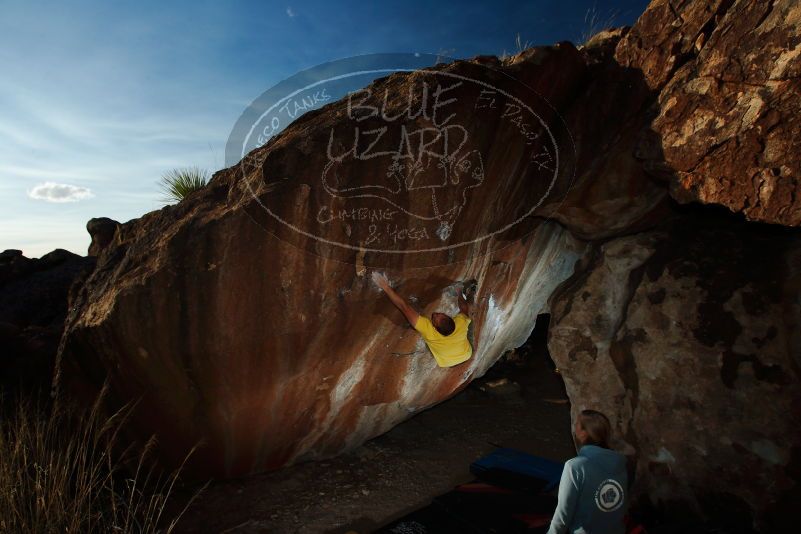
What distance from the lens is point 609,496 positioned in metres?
2.50

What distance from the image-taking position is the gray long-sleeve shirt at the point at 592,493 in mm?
2467

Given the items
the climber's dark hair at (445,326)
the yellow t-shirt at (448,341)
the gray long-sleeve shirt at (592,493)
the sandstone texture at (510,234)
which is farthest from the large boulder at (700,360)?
the gray long-sleeve shirt at (592,493)

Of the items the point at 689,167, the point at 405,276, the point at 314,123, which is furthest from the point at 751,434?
the point at 314,123

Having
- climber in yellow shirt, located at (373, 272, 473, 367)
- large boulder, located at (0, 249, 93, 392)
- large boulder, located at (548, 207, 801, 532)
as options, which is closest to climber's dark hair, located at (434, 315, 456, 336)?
climber in yellow shirt, located at (373, 272, 473, 367)

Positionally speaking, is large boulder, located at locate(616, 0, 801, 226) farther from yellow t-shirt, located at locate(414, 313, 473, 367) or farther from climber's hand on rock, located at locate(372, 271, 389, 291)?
climber's hand on rock, located at locate(372, 271, 389, 291)

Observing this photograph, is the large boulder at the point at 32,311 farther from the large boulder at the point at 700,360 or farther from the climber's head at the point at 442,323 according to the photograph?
the large boulder at the point at 700,360

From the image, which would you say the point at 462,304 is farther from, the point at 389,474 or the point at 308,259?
the point at 389,474

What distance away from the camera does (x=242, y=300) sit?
3.66 metres

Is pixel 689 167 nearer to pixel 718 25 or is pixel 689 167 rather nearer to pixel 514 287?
pixel 718 25

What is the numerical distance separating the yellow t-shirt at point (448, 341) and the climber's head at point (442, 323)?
7cm

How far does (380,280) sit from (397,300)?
275 mm

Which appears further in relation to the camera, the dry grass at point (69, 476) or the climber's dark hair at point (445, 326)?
the climber's dark hair at point (445, 326)

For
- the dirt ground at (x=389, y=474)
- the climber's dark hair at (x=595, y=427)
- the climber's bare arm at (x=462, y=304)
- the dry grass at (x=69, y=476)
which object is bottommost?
the dirt ground at (x=389, y=474)

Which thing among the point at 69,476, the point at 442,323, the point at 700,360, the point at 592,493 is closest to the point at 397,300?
the point at 442,323
